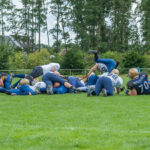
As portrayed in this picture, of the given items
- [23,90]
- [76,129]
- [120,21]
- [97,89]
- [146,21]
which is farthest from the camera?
[146,21]

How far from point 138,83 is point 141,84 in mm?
123

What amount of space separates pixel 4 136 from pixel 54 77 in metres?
6.66

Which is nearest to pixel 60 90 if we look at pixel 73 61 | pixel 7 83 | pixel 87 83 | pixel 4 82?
pixel 87 83

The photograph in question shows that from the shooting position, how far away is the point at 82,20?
50219 mm

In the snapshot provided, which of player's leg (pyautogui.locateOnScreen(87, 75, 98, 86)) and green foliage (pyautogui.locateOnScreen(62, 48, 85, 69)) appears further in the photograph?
green foliage (pyautogui.locateOnScreen(62, 48, 85, 69))

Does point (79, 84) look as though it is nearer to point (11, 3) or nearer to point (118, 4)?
point (118, 4)

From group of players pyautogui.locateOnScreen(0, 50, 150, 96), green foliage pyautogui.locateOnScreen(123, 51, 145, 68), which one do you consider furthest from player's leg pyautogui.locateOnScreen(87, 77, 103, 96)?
green foliage pyautogui.locateOnScreen(123, 51, 145, 68)

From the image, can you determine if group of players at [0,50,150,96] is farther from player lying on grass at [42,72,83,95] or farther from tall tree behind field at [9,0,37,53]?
tall tree behind field at [9,0,37,53]

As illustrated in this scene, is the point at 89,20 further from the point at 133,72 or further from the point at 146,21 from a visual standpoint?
the point at 133,72

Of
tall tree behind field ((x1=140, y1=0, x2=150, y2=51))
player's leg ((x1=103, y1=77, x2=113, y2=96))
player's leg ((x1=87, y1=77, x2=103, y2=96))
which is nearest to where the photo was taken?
player's leg ((x1=103, y1=77, x2=113, y2=96))

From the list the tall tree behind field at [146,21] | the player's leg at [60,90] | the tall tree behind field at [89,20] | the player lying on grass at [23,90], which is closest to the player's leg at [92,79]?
the player's leg at [60,90]

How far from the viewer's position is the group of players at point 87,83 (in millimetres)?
9977

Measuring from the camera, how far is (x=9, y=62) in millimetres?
31156

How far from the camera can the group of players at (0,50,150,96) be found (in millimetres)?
9977
